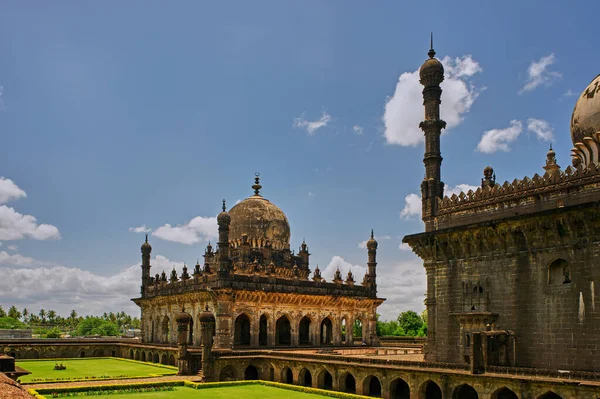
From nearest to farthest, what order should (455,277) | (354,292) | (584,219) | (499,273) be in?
(584,219)
(499,273)
(455,277)
(354,292)

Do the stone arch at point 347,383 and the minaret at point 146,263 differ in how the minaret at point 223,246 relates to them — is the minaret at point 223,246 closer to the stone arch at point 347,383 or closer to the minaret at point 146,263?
the stone arch at point 347,383

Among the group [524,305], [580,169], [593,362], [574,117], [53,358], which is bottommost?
[53,358]

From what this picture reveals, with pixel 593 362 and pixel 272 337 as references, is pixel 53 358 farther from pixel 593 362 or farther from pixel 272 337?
pixel 593 362

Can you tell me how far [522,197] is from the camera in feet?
66.1

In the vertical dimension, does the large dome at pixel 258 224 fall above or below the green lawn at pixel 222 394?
above

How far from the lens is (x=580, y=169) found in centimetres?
1881

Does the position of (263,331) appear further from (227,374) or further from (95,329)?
(95,329)

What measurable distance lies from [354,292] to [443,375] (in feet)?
71.7

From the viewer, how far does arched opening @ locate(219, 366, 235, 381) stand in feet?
97.1

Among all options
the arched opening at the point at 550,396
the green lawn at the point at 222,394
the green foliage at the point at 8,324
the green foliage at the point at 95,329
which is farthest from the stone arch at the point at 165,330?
the green foliage at the point at 8,324

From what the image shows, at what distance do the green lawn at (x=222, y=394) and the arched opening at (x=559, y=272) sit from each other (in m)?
9.82

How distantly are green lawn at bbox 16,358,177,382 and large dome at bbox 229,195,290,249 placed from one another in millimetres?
10606

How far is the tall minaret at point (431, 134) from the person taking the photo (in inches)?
917

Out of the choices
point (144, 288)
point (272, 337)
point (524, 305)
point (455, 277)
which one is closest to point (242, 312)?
point (272, 337)
